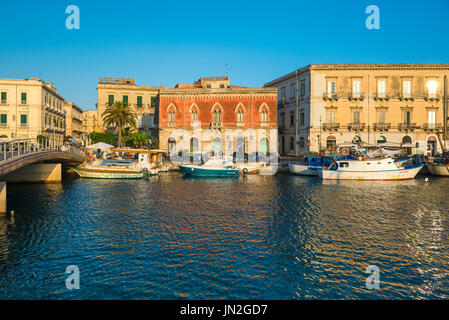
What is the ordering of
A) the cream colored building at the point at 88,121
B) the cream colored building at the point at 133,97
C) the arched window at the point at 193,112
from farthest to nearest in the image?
the cream colored building at the point at 88,121, the cream colored building at the point at 133,97, the arched window at the point at 193,112

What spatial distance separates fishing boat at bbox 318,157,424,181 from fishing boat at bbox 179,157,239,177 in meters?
10.6

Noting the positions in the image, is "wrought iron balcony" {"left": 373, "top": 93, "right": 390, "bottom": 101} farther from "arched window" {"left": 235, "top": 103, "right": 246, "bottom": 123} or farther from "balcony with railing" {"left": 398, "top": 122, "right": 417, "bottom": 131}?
"arched window" {"left": 235, "top": 103, "right": 246, "bottom": 123}

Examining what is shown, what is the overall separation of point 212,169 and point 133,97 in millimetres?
35952

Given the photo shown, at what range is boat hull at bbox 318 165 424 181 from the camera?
3422 cm

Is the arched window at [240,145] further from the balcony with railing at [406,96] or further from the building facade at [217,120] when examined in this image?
the balcony with railing at [406,96]

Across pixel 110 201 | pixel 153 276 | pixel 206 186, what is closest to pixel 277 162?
pixel 206 186

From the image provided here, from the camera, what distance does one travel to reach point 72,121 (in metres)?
89.0

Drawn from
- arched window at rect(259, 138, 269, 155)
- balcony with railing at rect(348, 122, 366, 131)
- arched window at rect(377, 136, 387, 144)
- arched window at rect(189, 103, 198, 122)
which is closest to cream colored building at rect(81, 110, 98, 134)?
arched window at rect(189, 103, 198, 122)

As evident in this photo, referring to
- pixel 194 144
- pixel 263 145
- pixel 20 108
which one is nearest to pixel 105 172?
pixel 194 144

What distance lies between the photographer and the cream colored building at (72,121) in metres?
86.3

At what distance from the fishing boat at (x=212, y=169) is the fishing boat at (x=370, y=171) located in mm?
10577

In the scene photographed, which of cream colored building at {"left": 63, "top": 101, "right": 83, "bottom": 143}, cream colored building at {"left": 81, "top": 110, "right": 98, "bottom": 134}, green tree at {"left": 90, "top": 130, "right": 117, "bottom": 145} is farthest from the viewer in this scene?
cream colored building at {"left": 81, "top": 110, "right": 98, "bottom": 134}

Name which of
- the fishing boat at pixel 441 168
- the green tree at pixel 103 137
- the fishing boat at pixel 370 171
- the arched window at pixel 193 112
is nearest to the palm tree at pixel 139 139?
the green tree at pixel 103 137
